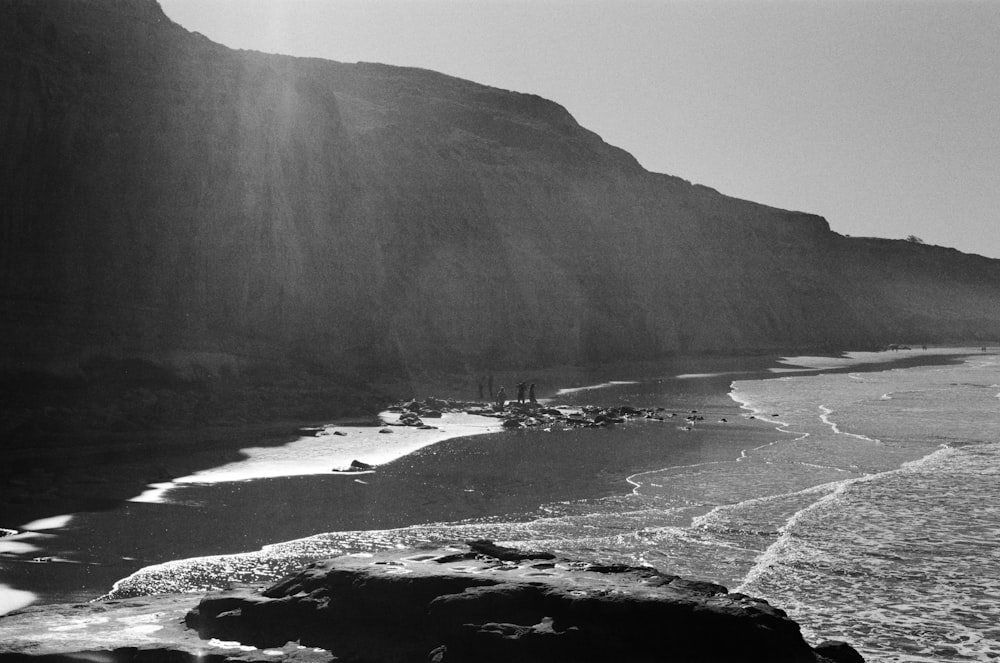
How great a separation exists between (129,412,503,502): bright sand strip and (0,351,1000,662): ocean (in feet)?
2.07

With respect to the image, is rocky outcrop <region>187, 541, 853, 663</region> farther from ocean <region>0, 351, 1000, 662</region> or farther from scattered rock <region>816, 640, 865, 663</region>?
ocean <region>0, 351, 1000, 662</region>

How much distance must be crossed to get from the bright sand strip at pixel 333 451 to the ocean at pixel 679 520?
0.63 m

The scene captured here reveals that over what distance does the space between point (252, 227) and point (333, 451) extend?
15341mm

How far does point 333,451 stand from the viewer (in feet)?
79.2

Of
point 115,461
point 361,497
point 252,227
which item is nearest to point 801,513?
point 361,497

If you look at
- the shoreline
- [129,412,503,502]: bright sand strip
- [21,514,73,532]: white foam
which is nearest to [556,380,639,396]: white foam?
the shoreline

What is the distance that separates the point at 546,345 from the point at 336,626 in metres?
55.3

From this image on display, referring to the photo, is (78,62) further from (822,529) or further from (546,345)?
(546,345)

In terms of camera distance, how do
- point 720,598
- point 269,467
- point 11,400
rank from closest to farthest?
point 720,598 → point 269,467 → point 11,400

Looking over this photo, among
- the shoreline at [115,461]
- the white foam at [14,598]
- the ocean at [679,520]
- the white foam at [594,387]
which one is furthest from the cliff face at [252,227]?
the white foam at [14,598]

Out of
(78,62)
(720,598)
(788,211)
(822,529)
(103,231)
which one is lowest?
(822,529)

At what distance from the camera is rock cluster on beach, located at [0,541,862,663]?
23.6 feet

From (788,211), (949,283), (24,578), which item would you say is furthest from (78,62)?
(949,283)

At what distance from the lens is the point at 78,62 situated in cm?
3422
